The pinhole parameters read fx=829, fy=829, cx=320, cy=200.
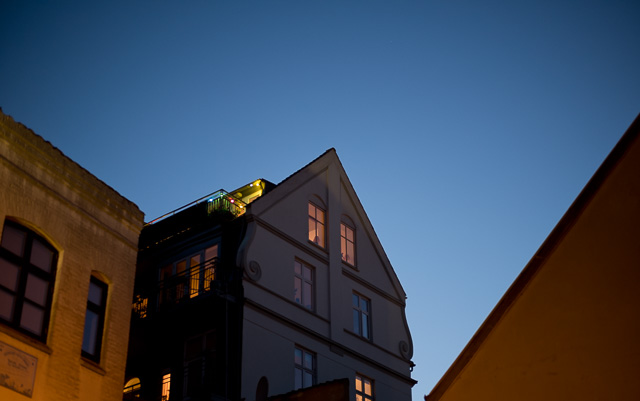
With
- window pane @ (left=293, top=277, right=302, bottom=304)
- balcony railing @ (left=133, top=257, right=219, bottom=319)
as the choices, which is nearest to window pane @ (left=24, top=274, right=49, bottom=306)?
balcony railing @ (left=133, top=257, right=219, bottom=319)

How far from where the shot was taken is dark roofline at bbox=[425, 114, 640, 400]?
16.3m

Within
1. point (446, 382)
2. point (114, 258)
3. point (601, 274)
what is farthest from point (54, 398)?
point (601, 274)

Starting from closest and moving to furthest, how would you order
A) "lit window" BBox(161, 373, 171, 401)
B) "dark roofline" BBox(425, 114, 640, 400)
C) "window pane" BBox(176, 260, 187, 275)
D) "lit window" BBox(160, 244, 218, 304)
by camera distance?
"dark roofline" BBox(425, 114, 640, 400) < "lit window" BBox(161, 373, 171, 401) < "lit window" BBox(160, 244, 218, 304) < "window pane" BBox(176, 260, 187, 275)

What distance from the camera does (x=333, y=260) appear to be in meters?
28.9

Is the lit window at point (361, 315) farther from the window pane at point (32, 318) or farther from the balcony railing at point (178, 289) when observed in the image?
the window pane at point (32, 318)

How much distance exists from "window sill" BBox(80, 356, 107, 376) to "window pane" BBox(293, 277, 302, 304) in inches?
399

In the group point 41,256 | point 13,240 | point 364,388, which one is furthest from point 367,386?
point 13,240

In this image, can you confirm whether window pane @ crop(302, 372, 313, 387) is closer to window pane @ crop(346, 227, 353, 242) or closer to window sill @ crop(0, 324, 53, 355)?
window pane @ crop(346, 227, 353, 242)

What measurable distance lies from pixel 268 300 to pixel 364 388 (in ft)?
17.1

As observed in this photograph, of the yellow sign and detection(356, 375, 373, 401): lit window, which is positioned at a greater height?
detection(356, 375, 373, 401): lit window

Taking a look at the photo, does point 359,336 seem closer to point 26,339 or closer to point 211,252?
point 211,252

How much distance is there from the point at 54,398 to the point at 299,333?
448 inches

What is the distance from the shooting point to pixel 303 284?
90.3ft

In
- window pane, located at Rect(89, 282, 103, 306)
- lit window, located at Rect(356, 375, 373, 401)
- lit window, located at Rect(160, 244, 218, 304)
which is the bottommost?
window pane, located at Rect(89, 282, 103, 306)
